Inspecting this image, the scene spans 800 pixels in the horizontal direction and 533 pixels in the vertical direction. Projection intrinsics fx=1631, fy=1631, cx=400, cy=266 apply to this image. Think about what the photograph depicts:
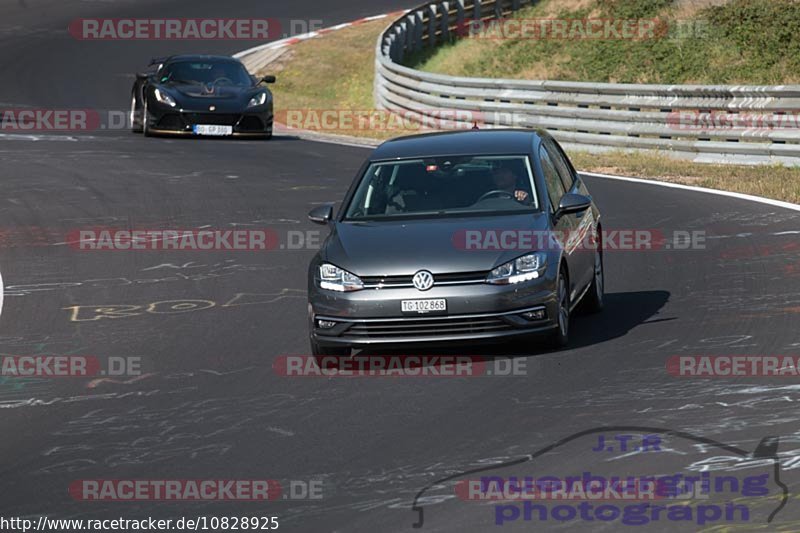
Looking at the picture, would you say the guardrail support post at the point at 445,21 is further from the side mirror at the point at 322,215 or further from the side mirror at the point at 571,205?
the side mirror at the point at 571,205

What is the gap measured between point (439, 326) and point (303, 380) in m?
0.96

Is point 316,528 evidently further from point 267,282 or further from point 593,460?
point 267,282

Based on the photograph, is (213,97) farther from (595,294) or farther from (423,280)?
(423,280)

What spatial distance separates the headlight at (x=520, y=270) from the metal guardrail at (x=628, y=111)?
12.2 m

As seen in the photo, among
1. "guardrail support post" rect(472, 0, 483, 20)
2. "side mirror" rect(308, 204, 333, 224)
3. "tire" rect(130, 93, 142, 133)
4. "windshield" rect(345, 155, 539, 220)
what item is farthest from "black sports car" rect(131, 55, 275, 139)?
"side mirror" rect(308, 204, 333, 224)

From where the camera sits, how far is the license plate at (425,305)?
1059 centimetres

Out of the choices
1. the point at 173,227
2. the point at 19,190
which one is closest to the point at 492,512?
the point at 173,227

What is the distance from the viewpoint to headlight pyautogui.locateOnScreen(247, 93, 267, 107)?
27992mm

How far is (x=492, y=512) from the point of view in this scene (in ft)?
23.6

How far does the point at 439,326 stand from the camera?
1063 cm

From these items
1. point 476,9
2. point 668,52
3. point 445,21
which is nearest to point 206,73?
point 668,52

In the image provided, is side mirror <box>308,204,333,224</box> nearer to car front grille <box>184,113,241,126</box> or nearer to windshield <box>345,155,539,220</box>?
windshield <box>345,155,539,220</box>

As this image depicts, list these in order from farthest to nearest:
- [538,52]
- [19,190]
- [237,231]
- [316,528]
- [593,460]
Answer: [538,52] → [19,190] → [237,231] → [593,460] → [316,528]

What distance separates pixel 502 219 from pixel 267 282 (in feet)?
12.5
